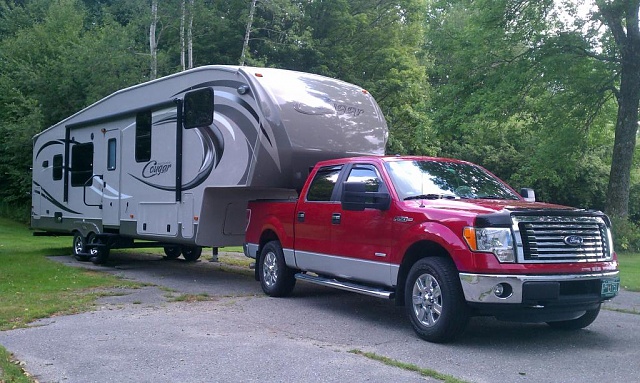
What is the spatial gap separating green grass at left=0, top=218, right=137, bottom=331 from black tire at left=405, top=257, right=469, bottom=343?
470cm

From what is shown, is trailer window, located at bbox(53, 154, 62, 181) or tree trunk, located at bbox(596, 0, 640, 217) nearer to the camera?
trailer window, located at bbox(53, 154, 62, 181)

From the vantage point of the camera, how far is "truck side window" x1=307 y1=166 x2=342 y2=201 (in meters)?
9.41

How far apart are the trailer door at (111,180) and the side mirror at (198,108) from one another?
277 centimetres

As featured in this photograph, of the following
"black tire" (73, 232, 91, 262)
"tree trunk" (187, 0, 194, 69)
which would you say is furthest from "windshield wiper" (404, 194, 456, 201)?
"tree trunk" (187, 0, 194, 69)

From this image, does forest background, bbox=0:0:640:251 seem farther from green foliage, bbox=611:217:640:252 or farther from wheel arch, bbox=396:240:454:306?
wheel arch, bbox=396:240:454:306

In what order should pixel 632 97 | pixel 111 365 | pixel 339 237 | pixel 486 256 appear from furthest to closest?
pixel 632 97 < pixel 339 237 < pixel 486 256 < pixel 111 365

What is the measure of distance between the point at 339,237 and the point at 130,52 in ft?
68.6

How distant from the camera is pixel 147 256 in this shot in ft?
60.1

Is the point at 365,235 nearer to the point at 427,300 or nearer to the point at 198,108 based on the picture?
the point at 427,300

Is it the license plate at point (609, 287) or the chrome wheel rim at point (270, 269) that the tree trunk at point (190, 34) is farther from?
the license plate at point (609, 287)

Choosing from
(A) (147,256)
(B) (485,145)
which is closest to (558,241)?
(A) (147,256)

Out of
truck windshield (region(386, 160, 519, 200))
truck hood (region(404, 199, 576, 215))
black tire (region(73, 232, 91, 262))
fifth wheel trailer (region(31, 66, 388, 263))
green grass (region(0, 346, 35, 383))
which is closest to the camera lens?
green grass (region(0, 346, 35, 383))

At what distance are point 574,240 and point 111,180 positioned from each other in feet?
33.8

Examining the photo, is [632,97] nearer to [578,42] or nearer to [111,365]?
[578,42]
